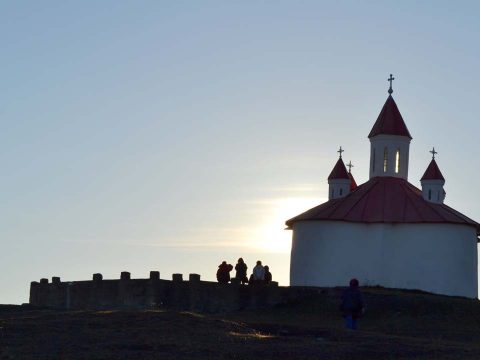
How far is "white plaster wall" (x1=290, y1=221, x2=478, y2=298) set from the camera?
5950 centimetres

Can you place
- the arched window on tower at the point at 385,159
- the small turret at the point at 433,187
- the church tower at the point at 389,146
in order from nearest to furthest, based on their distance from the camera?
the small turret at the point at 433,187 → the arched window on tower at the point at 385,159 → the church tower at the point at 389,146

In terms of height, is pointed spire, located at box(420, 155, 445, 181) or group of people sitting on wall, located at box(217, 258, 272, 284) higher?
pointed spire, located at box(420, 155, 445, 181)

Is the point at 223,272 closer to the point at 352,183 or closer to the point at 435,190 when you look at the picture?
the point at 435,190

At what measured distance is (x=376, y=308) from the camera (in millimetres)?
42625

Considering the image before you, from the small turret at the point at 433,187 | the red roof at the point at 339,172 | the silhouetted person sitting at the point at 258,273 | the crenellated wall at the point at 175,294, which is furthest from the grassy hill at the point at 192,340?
the red roof at the point at 339,172

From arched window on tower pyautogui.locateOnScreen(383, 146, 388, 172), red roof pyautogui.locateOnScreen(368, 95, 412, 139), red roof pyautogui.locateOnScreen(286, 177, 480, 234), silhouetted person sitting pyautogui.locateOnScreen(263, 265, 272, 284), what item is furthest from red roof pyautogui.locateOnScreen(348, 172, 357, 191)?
silhouetted person sitting pyautogui.locateOnScreen(263, 265, 272, 284)

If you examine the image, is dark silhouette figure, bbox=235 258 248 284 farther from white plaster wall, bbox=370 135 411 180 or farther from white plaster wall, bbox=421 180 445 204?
white plaster wall, bbox=370 135 411 180

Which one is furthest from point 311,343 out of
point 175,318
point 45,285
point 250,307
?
point 45,285

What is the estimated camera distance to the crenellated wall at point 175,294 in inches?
1865

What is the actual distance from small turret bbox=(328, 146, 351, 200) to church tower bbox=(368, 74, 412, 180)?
5.03 feet

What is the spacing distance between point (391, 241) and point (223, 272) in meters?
11.9

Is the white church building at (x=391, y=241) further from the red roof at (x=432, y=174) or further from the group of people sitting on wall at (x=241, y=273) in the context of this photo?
the group of people sitting on wall at (x=241, y=273)

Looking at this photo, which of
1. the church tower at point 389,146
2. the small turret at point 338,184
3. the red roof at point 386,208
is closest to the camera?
the red roof at point 386,208

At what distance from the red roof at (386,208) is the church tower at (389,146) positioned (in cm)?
112
